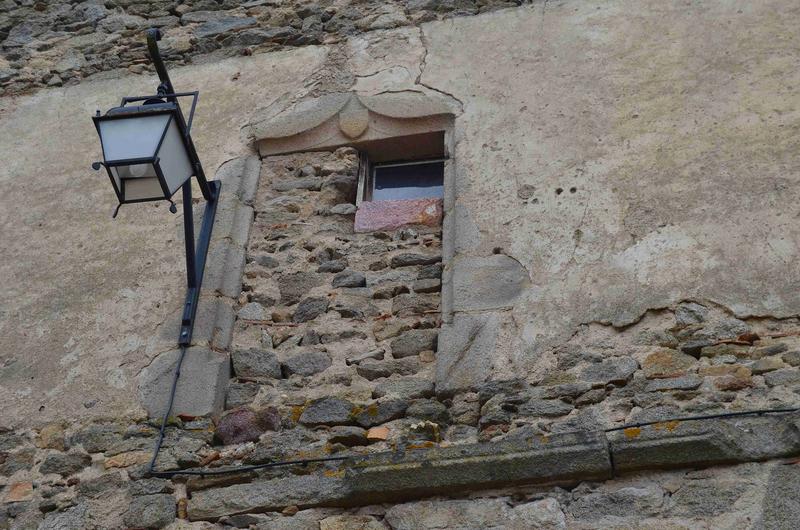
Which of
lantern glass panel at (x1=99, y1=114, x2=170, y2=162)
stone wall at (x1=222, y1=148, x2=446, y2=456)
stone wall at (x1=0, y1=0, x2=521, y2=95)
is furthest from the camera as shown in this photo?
stone wall at (x1=0, y1=0, x2=521, y2=95)

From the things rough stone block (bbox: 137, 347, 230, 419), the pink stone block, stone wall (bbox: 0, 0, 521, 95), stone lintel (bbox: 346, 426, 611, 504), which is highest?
stone wall (bbox: 0, 0, 521, 95)

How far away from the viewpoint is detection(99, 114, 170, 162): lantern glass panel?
3.75 meters

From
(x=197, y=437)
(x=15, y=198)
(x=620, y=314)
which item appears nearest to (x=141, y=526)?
(x=197, y=437)

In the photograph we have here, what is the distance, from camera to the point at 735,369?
3.59 metres

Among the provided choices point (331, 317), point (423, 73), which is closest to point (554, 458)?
point (331, 317)

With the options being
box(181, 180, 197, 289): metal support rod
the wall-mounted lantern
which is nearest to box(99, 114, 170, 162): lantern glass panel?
the wall-mounted lantern

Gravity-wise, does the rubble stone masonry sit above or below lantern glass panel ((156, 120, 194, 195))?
below

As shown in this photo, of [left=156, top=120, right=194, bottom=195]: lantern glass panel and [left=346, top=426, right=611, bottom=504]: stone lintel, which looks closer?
[left=346, top=426, right=611, bottom=504]: stone lintel

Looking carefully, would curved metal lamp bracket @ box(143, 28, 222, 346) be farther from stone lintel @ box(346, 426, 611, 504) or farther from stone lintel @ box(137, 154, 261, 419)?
stone lintel @ box(346, 426, 611, 504)

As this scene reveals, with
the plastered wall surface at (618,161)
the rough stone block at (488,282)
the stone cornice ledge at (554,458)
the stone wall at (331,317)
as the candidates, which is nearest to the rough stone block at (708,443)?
the stone cornice ledge at (554,458)

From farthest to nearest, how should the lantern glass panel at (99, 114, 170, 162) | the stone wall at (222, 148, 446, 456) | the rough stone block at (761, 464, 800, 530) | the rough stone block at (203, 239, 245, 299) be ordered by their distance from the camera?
the rough stone block at (203, 239, 245, 299) → the stone wall at (222, 148, 446, 456) → the lantern glass panel at (99, 114, 170, 162) → the rough stone block at (761, 464, 800, 530)

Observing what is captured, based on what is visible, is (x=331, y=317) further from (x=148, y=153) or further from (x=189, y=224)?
(x=148, y=153)

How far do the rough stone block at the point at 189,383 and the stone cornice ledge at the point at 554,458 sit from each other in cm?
64

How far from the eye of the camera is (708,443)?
10.6 feet
